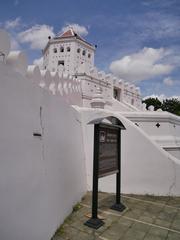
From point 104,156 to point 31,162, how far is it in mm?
1735

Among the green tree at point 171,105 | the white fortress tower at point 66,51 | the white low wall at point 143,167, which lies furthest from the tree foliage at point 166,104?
the white low wall at point 143,167

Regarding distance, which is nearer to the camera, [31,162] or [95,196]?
→ [31,162]

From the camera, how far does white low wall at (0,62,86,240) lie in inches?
87.7

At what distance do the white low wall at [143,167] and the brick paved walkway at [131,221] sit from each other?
33cm

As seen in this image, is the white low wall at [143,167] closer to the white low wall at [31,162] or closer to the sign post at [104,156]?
the sign post at [104,156]

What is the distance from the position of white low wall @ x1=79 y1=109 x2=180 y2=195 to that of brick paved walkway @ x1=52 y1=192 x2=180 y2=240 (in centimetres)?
33

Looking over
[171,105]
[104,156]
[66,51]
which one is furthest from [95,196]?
[171,105]

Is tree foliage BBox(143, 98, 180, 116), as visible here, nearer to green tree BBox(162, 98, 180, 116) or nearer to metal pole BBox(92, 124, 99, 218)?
green tree BBox(162, 98, 180, 116)

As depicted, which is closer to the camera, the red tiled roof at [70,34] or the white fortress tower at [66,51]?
the white fortress tower at [66,51]

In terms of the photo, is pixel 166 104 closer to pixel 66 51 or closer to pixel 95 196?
pixel 66 51

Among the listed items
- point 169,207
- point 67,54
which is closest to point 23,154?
point 169,207

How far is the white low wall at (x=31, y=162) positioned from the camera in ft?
7.30

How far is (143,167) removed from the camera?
215 inches

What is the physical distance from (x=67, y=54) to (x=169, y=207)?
21.9 m
